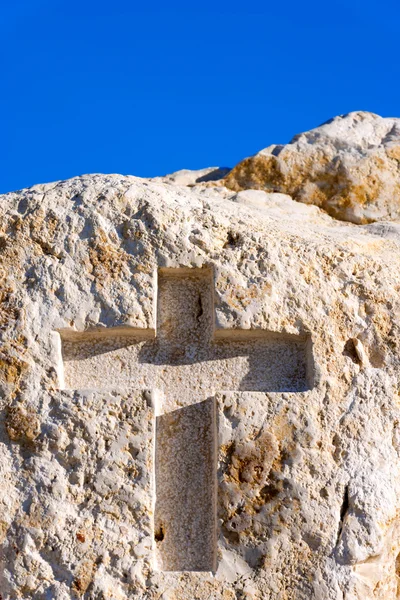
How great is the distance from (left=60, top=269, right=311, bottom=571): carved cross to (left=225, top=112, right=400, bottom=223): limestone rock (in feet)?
3.21

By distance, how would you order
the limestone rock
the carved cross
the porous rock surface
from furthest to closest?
the limestone rock, the carved cross, the porous rock surface

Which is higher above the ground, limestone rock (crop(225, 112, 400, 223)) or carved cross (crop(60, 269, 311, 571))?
limestone rock (crop(225, 112, 400, 223))

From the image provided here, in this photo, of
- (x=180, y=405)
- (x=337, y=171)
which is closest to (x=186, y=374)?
(x=180, y=405)

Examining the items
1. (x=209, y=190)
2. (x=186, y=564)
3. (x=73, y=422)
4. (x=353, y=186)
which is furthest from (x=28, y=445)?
(x=353, y=186)

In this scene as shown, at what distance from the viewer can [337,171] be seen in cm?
422

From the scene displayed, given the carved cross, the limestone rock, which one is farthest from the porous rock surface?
the limestone rock

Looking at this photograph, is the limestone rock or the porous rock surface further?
the limestone rock

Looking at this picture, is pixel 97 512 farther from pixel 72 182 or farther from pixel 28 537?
pixel 72 182

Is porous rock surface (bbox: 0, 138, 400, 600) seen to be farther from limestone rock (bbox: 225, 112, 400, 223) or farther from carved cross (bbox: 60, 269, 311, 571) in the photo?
limestone rock (bbox: 225, 112, 400, 223)

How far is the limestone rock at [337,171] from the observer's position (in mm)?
4184

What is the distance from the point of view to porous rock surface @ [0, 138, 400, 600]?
311 cm

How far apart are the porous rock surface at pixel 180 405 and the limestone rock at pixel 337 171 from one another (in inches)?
25.7

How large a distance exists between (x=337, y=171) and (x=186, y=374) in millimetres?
1364

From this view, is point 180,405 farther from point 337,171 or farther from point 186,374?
point 337,171
